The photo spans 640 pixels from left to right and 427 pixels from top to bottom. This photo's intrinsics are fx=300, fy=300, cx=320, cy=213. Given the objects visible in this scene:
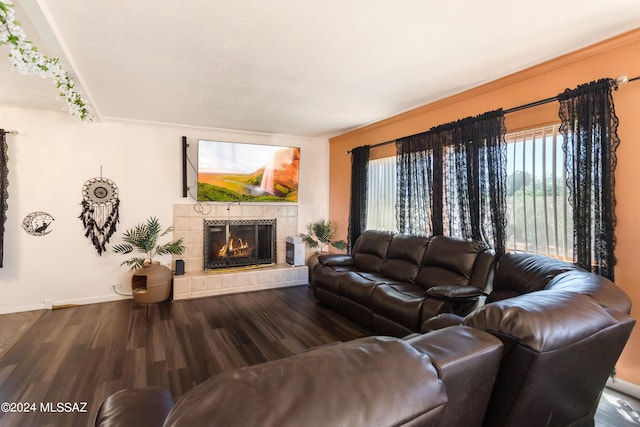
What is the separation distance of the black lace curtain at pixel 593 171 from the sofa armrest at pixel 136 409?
277 centimetres

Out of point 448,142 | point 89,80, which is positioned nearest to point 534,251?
point 448,142

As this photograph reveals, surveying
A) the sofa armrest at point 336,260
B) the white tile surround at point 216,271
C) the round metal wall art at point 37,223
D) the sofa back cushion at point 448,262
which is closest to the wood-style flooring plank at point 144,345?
the white tile surround at point 216,271

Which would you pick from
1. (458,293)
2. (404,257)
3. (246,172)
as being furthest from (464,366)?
(246,172)

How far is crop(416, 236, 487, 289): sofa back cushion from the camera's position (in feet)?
9.41

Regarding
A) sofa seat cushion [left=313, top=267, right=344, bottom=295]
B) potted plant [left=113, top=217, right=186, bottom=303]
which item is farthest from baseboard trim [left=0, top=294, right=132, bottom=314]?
sofa seat cushion [left=313, top=267, right=344, bottom=295]

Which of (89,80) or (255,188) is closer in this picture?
(89,80)

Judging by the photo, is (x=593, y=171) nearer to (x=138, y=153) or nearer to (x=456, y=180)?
(x=456, y=180)

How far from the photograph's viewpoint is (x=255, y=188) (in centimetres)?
Answer: 485

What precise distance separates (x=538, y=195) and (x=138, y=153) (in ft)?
16.0

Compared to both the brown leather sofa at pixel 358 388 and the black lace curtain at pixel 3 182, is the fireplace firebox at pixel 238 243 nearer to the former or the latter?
the black lace curtain at pixel 3 182

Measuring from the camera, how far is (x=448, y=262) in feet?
9.87

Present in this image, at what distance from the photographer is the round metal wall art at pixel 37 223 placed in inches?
147

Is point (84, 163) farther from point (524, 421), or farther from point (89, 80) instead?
point (524, 421)

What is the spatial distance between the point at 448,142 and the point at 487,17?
150cm
